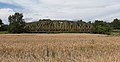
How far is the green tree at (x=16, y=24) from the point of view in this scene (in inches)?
4021

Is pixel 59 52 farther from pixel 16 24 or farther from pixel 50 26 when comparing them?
pixel 50 26

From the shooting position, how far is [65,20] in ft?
422

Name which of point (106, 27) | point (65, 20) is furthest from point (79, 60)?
point (65, 20)

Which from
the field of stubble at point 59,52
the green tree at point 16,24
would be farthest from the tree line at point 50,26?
the field of stubble at point 59,52

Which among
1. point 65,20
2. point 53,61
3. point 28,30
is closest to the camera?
point 53,61

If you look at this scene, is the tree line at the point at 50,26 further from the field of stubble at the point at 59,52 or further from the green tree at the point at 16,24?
the field of stubble at the point at 59,52

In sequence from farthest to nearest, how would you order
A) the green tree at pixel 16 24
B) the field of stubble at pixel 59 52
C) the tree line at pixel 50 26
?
the tree line at pixel 50 26, the green tree at pixel 16 24, the field of stubble at pixel 59 52

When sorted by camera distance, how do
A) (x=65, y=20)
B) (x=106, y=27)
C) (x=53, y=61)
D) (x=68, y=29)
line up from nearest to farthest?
(x=53, y=61) < (x=106, y=27) < (x=68, y=29) < (x=65, y=20)

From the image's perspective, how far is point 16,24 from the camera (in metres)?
105

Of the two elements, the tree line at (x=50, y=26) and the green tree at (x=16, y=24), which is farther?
the tree line at (x=50, y=26)

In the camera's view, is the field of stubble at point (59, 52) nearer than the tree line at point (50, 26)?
Yes

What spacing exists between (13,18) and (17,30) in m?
17.6

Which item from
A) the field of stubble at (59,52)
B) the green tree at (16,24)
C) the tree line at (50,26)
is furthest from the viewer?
the tree line at (50,26)

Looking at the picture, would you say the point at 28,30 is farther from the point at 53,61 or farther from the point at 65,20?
the point at 53,61
